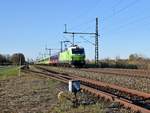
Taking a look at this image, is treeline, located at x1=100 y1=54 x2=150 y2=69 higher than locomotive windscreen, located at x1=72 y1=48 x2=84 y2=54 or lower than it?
lower

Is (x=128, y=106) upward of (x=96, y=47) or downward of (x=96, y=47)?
downward

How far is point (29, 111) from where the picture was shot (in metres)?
11.8

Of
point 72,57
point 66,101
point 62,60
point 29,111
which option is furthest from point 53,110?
point 62,60

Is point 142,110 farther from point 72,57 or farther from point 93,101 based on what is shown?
point 72,57

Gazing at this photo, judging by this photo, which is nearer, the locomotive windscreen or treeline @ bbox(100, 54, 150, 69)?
treeline @ bbox(100, 54, 150, 69)

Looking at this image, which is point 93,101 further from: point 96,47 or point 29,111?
point 96,47

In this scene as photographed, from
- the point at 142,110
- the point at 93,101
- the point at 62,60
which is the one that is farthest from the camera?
the point at 62,60

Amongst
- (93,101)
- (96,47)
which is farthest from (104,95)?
(96,47)

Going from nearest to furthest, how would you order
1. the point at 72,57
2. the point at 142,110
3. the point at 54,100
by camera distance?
the point at 142,110 < the point at 54,100 < the point at 72,57

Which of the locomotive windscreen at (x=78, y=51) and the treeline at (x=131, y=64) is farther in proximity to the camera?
the locomotive windscreen at (x=78, y=51)

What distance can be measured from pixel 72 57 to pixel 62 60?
32.5 ft

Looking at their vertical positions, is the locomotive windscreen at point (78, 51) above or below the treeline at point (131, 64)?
above

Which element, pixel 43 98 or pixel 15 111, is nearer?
pixel 15 111

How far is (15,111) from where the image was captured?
1200cm
